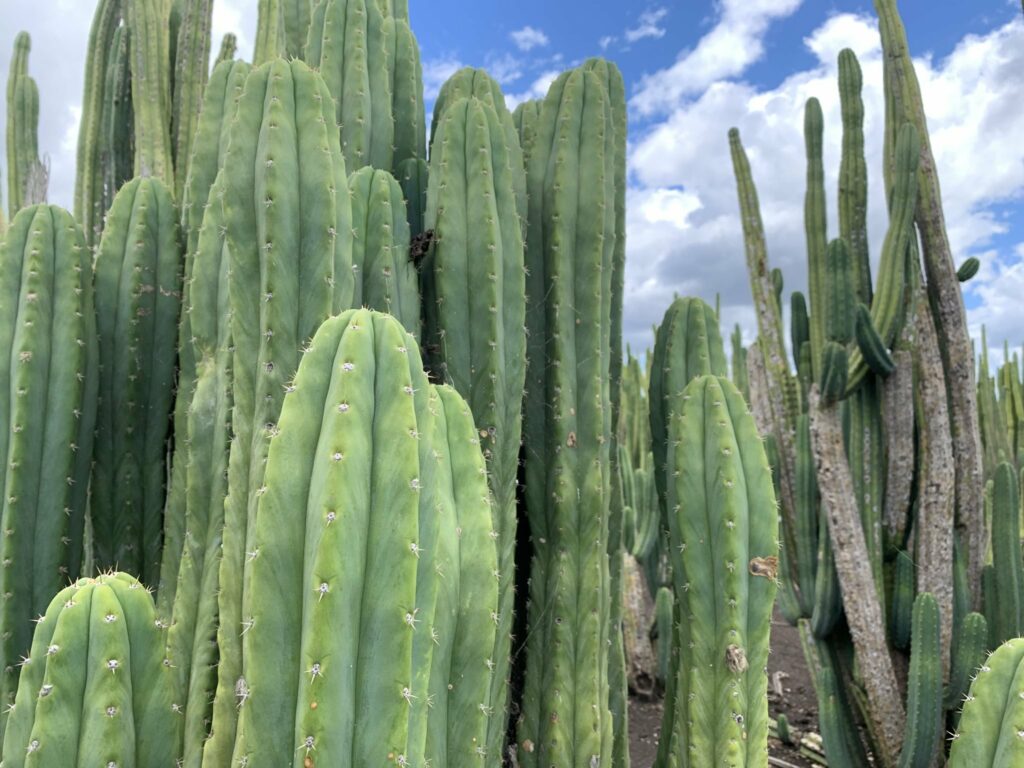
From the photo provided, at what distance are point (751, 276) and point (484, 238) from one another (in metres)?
4.89

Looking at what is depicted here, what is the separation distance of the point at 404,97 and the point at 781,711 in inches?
242

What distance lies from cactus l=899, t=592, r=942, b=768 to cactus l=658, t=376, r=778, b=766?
103 inches

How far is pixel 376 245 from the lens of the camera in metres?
2.13

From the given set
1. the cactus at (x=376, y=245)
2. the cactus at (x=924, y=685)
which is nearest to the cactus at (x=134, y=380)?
the cactus at (x=376, y=245)

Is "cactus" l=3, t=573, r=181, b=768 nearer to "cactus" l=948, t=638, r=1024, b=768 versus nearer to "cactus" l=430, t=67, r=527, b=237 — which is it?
"cactus" l=430, t=67, r=527, b=237

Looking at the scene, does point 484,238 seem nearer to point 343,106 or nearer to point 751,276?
point 343,106

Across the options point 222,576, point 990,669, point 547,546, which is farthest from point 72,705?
point 990,669

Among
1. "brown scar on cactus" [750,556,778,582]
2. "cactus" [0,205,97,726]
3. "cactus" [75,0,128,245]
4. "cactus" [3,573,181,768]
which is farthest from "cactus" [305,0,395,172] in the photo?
"cactus" [75,0,128,245]

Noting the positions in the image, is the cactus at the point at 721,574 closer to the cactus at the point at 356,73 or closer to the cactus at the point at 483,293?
the cactus at the point at 483,293

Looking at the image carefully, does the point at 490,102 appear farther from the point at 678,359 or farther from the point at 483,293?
the point at 678,359

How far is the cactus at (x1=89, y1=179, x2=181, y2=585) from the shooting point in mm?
2445

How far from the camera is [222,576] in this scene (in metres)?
1.74

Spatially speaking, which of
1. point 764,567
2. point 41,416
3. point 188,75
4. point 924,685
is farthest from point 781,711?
point 188,75

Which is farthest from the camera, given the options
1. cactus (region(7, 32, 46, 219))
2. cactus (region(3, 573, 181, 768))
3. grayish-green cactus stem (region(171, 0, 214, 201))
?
cactus (region(7, 32, 46, 219))
